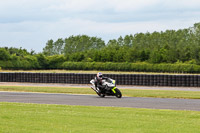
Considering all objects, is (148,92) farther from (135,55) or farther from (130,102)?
(135,55)

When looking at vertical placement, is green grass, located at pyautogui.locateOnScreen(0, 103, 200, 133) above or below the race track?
A: above

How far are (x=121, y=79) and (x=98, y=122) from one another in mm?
28391

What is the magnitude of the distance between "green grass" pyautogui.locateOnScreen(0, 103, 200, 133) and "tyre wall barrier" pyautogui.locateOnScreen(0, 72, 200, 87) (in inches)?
891

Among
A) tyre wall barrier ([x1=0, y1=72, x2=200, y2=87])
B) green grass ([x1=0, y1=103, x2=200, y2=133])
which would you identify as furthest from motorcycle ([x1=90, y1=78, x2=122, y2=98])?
tyre wall barrier ([x1=0, y1=72, x2=200, y2=87])

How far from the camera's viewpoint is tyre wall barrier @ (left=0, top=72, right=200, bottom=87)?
39500mm

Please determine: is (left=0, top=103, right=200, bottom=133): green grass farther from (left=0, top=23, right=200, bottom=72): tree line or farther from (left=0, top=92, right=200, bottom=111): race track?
(left=0, top=23, right=200, bottom=72): tree line


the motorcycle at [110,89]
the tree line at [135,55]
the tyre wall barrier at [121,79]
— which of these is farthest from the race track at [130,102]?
the tree line at [135,55]

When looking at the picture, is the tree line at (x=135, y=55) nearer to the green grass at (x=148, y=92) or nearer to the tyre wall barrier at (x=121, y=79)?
the tyre wall barrier at (x=121, y=79)

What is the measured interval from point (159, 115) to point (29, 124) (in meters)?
5.42

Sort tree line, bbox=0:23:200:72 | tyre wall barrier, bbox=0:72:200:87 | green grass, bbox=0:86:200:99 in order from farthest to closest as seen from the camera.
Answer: tree line, bbox=0:23:200:72 < tyre wall barrier, bbox=0:72:200:87 < green grass, bbox=0:86:200:99

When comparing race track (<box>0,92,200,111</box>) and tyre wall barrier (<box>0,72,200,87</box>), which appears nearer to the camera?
race track (<box>0,92,200,111</box>)

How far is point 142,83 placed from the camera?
41.1 metres

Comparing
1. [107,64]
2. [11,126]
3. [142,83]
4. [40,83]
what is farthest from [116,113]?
[107,64]

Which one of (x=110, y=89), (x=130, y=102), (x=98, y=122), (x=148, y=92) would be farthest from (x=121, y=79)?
(x=98, y=122)
